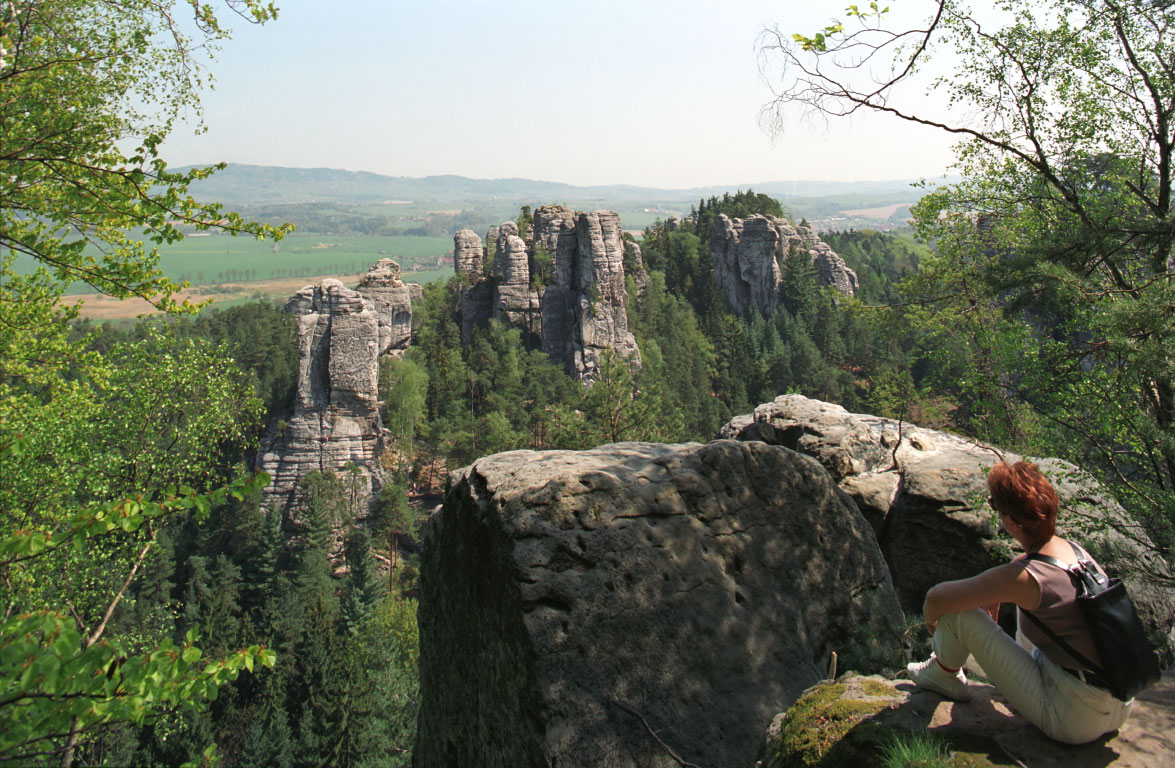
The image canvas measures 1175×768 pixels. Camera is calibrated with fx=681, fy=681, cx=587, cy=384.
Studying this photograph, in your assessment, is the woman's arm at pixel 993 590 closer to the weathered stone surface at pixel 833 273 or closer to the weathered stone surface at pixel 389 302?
the weathered stone surface at pixel 389 302

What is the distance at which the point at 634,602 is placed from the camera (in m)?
4.65

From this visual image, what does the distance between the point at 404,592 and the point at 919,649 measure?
133 ft

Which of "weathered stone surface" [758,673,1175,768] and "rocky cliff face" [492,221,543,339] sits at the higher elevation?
"weathered stone surface" [758,673,1175,768]

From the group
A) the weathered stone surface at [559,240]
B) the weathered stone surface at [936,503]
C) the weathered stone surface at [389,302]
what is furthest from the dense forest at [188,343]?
the weathered stone surface at [559,240]

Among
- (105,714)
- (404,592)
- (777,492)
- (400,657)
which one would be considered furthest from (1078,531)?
(404,592)

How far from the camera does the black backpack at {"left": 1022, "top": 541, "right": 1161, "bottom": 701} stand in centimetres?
262

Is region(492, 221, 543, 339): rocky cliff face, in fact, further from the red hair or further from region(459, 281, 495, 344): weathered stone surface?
the red hair

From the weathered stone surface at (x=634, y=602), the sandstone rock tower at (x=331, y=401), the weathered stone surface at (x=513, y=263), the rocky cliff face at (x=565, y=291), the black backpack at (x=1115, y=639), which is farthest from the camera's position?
the weathered stone surface at (x=513, y=263)

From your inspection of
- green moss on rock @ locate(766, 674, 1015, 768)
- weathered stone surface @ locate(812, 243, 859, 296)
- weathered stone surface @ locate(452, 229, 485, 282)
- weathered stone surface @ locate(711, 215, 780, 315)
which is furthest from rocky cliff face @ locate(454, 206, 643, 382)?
green moss on rock @ locate(766, 674, 1015, 768)

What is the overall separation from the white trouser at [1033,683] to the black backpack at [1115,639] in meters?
0.08

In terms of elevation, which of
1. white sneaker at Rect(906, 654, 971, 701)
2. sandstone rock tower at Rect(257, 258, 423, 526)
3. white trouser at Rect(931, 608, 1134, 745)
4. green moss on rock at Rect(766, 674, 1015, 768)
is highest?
white trouser at Rect(931, 608, 1134, 745)

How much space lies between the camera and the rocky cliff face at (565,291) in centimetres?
5744

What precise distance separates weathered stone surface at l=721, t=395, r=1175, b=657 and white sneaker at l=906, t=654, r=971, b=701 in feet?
12.1

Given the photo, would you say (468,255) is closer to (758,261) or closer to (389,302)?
(389,302)
